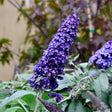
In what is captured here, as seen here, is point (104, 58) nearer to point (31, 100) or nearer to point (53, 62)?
point (53, 62)

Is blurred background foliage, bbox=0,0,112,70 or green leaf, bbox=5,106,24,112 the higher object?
blurred background foliage, bbox=0,0,112,70

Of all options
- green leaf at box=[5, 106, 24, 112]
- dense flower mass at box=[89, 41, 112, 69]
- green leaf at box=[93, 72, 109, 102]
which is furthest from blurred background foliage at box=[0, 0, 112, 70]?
green leaf at box=[5, 106, 24, 112]

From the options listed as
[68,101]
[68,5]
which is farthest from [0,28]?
[68,101]

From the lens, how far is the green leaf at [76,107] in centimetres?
93

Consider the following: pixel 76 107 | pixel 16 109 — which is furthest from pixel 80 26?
pixel 16 109

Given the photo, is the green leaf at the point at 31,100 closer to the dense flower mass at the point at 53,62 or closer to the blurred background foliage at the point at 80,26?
the dense flower mass at the point at 53,62

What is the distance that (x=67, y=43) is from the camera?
881 mm

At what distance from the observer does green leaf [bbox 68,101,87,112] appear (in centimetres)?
93

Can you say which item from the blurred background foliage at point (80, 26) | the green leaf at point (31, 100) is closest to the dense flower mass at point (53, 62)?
the green leaf at point (31, 100)

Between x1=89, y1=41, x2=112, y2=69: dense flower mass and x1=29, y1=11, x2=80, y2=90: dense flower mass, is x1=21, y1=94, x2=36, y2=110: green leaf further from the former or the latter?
x1=89, y1=41, x2=112, y2=69: dense flower mass

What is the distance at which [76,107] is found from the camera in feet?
3.08

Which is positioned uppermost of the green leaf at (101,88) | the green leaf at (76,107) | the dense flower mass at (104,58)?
the dense flower mass at (104,58)

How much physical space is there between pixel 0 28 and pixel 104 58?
Answer: 380cm

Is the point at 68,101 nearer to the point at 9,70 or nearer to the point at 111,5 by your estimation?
the point at 111,5
